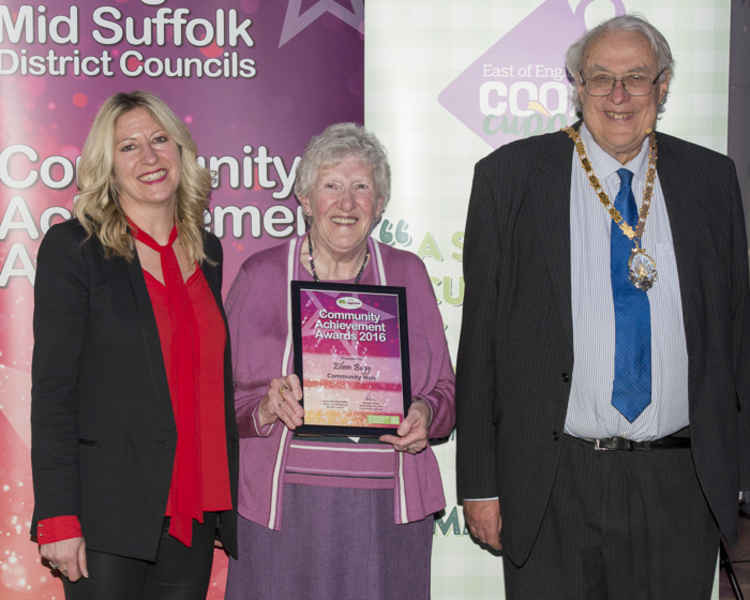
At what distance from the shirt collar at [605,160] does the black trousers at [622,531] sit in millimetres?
885

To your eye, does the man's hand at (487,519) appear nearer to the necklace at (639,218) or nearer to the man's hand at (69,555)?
the necklace at (639,218)

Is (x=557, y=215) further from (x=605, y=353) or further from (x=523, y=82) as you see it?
(x=523, y=82)

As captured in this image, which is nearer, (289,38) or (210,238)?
(210,238)

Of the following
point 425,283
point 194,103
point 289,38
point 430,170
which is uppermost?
point 289,38

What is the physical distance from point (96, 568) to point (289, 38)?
2.27 metres

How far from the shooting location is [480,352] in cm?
269

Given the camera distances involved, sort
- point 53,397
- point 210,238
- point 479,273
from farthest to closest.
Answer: point 210,238 → point 479,273 → point 53,397

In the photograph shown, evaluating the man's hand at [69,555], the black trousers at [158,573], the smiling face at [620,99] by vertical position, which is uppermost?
the smiling face at [620,99]

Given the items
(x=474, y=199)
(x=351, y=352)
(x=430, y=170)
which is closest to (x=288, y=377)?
(x=351, y=352)

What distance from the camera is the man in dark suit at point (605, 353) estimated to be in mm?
2596

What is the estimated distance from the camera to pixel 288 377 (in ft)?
9.06

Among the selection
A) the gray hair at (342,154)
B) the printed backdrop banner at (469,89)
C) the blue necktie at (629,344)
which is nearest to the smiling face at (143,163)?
the gray hair at (342,154)

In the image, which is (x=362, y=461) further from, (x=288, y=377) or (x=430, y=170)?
(x=430, y=170)

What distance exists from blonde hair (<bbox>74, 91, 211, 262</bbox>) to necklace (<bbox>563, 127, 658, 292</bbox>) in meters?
1.30
